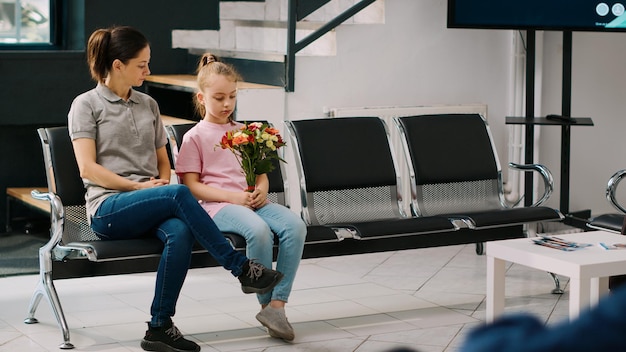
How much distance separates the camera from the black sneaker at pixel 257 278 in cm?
345

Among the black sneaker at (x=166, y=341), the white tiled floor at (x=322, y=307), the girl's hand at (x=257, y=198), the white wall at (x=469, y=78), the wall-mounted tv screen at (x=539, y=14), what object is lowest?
the white tiled floor at (x=322, y=307)

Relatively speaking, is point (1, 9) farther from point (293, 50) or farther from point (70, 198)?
point (70, 198)

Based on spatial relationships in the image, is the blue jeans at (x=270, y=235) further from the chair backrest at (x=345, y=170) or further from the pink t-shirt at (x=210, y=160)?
the chair backrest at (x=345, y=170)

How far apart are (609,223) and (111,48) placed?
2.21m

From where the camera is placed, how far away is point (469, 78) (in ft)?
19.6

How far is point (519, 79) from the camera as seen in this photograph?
19.8 feet

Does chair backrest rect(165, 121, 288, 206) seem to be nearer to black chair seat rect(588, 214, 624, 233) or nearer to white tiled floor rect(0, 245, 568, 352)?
white tiled floor rect(0, 245, 568, 352)

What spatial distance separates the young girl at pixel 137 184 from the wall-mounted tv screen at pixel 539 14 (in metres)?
2.04

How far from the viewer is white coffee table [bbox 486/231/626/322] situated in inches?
125

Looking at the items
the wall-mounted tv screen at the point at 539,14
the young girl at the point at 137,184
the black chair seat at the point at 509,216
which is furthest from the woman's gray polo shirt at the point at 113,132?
the wall-mounted tv screen at the point at 539,14

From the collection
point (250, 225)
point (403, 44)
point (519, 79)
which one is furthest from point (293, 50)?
point (250, 225)

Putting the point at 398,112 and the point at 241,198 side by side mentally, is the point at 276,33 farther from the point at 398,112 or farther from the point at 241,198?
the point at 241,198

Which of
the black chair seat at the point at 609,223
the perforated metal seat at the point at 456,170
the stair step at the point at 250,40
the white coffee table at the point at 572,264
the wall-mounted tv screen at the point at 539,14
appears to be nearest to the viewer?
the white coffee table at the point at 572,264

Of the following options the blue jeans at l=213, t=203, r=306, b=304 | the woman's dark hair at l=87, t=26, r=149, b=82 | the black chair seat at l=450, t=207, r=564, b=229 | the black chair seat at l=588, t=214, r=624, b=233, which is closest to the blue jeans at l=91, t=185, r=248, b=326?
the blue jeans at l=213, t=203, r=306, b=304
